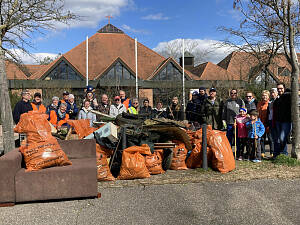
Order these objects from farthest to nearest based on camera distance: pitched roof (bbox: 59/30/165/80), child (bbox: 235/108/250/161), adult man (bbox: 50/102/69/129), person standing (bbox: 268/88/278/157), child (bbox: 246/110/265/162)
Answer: pitched roof (bbox: 59/30/165/80) < adult man (bbox: 50/102/69/129) < person standing (bbox: 268/88/278/157) < child (bbox: 235/108/250/161) < child (bbox: 246/110/265/162)

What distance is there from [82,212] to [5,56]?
14.3 feet

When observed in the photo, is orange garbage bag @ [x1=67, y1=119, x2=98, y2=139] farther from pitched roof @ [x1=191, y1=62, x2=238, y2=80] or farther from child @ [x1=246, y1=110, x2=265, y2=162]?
pitched roof @ [x1=191, y1=62, x2=238, y2=80]

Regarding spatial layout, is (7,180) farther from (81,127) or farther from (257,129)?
(257,129)

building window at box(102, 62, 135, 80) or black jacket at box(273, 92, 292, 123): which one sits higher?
building window at box(102, 62, 135, 80)

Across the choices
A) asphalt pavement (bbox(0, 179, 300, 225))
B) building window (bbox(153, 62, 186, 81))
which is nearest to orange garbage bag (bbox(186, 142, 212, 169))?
asphalt pavement (bbox(0, 179, 300, 225))

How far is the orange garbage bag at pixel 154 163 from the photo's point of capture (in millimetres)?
5641

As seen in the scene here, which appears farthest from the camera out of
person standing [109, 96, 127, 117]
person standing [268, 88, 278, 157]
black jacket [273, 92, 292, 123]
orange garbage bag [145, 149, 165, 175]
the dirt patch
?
person standing [109, 96, 127, 117]

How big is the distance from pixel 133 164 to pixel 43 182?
160cm

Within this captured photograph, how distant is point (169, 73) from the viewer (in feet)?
105

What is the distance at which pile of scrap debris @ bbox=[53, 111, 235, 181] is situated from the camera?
5422 millimetres

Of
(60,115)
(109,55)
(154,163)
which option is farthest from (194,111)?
(109,55)

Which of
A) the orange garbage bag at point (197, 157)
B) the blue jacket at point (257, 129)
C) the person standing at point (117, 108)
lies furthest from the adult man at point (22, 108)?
the blue jacket at point (257, 129)

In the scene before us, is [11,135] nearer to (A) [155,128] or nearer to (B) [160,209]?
(A) [155,128]

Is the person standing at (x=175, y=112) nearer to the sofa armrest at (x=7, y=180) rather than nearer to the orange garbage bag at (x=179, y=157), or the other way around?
the orange garbage bag at (x=179, y=157)
